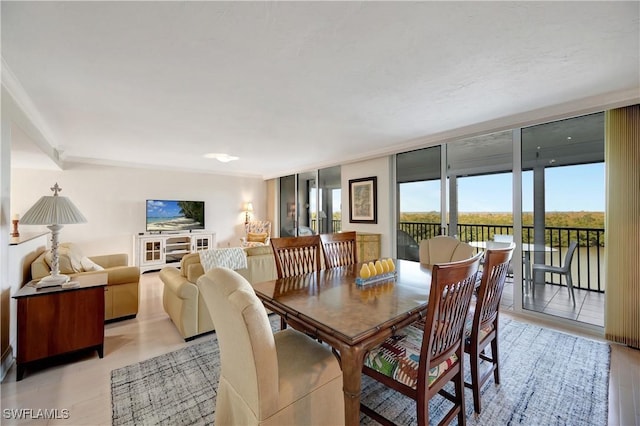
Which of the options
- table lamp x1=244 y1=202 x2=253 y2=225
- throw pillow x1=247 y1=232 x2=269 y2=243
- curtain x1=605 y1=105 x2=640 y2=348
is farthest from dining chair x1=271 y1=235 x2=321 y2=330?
table lamp x1=244 y1=202 x2=253 y2=225

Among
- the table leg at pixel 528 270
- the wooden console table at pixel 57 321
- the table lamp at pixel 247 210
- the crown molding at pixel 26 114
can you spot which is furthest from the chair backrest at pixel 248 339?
the table lamp at pixel 247 210

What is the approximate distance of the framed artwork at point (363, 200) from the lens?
16.5ft

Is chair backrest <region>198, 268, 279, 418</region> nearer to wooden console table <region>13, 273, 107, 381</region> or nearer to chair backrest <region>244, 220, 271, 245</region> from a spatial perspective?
wooden console table <region>13, 273, 107, 381</region>

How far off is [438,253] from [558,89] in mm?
1846

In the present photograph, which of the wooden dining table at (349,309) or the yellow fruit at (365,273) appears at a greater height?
the yellow fruit at (365,273)

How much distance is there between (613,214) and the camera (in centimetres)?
270

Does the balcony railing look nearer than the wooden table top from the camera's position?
No

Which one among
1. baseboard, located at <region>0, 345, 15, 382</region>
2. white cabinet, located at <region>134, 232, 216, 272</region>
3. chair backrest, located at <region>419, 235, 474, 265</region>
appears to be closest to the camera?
baseboard, located at <region>0, 345, 15, 382</region>

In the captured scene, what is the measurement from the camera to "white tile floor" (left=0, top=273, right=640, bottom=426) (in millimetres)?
1718

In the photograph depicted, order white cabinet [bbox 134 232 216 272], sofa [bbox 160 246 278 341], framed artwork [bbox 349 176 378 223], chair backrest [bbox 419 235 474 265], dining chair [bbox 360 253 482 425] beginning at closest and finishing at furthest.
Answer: dining chair [bbox 360 253 482 425]
chair backrest [bbox 419 235 474 265]
sofa [bbox 160 246 278 341]
framed artwork [bbox 349 176 378 223]
white cabinet [bbox 134 232 216 272]

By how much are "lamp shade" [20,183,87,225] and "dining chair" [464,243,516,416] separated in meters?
3.27

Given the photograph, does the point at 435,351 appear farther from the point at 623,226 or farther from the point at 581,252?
the point at 581,252

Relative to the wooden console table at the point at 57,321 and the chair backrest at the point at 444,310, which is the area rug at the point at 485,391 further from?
the chair backrest at the point at 444,310

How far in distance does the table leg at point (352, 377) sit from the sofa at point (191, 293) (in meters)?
1.92
